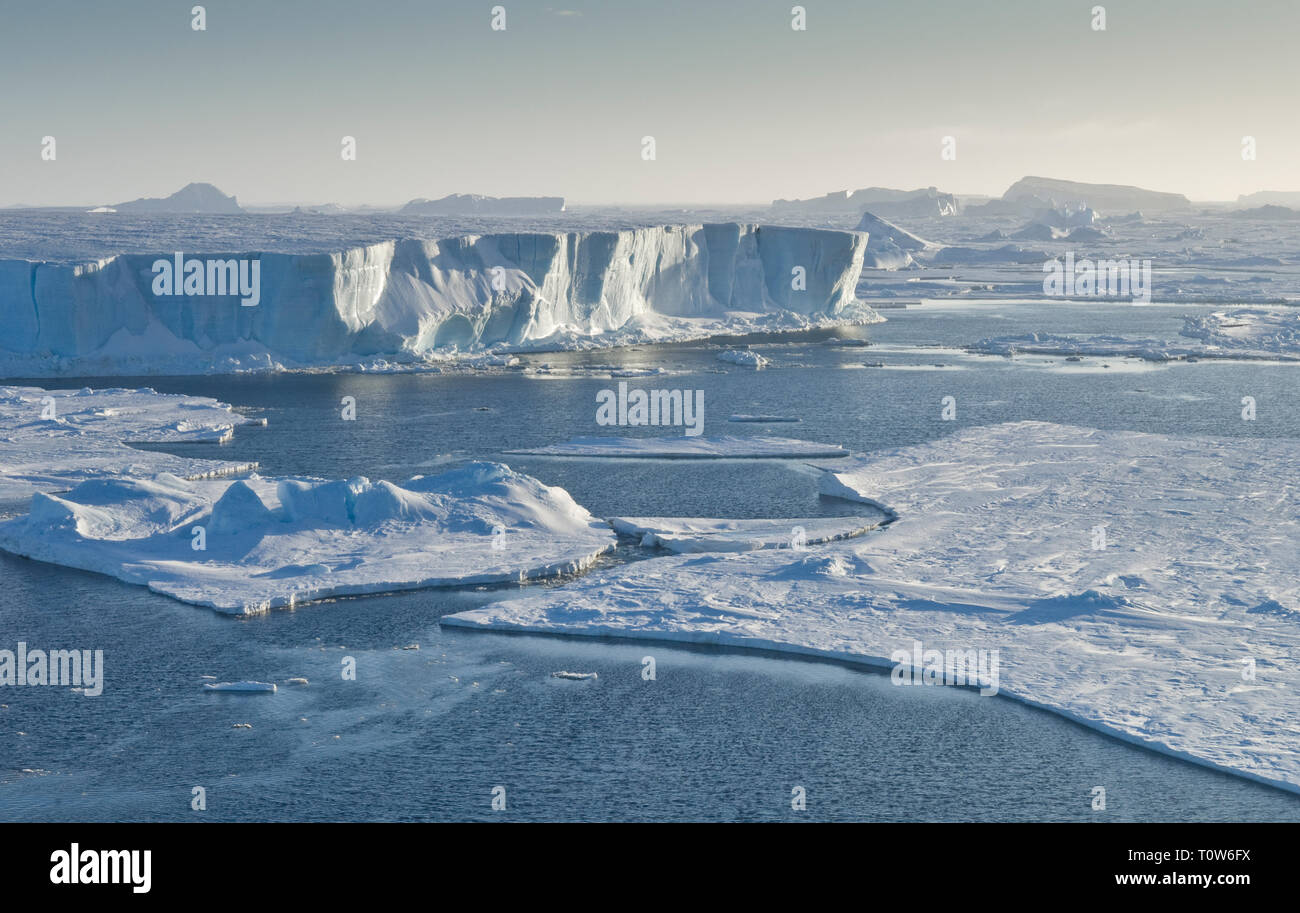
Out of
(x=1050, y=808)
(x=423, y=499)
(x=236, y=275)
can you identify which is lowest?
(x=1050, y=808)

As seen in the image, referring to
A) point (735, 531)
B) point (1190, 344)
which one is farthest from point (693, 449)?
point (1190, 344)

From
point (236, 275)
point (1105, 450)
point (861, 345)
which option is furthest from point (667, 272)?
point (1105, 450)

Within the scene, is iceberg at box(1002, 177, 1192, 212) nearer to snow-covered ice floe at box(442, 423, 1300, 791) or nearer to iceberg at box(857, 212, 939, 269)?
iceberg at box(857, 212, 939, 269)

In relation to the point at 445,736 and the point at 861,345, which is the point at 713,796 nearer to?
the point at 445,736

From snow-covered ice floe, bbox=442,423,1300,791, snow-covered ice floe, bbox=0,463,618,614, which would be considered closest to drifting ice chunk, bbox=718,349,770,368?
snow-covered ice floe, bbox=442,423,1300,791

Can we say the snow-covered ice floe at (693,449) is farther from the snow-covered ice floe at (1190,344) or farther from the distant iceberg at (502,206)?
the distant iceberg at (502,206)
